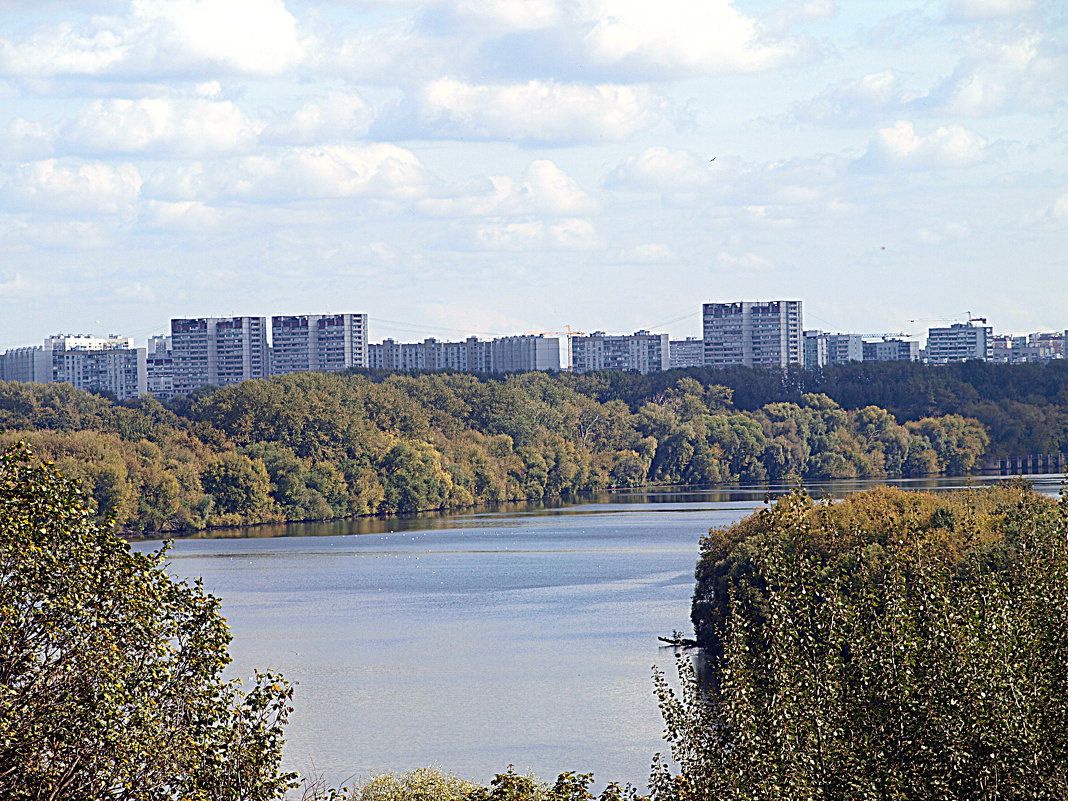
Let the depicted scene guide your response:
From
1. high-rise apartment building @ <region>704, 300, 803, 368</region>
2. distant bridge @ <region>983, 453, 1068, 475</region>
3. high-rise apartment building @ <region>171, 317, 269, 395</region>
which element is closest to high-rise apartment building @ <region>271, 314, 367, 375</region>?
high-rise apartment building @ <region>171, 317, 269, 395</region>

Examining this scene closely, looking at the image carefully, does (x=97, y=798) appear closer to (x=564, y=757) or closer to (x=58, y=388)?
(x=564, y=757)

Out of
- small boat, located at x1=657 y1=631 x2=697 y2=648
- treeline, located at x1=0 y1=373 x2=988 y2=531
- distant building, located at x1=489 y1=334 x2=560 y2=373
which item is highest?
distant building, located at x1=489 y1=334 x2=560 y2=373

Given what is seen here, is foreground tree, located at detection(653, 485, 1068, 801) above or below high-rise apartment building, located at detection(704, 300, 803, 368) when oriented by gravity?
below

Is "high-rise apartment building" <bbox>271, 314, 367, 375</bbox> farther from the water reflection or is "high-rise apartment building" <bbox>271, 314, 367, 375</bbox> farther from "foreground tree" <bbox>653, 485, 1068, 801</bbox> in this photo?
"foreground tree" <bbox>653, 485, 1068, 801</bbox>

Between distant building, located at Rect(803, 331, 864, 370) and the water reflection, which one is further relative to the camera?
distant building, located at Rect(803, 331, 864, 370)

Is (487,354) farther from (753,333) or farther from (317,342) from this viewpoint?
(753,333)

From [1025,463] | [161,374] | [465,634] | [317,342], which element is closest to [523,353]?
[317,342]
